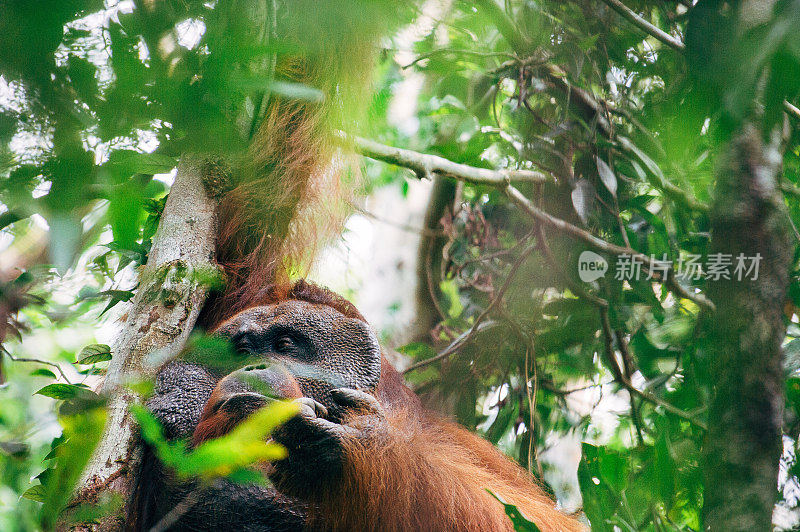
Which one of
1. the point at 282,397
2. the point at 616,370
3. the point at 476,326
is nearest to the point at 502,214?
the point at 476,326

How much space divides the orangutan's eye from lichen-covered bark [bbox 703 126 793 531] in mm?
1260

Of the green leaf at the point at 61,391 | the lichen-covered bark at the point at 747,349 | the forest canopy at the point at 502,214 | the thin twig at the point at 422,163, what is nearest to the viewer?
the forest canopy at the point at 502,214

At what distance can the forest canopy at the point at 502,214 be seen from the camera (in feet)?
2.10

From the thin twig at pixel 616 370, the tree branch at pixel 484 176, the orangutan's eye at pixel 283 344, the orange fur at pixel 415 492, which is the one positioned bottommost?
the orange fur at pixel 415 492

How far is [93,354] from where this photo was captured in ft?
6.31

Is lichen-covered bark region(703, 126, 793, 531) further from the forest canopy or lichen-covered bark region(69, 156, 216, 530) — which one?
lichen-covered bark region(69, 156, 216, 530)

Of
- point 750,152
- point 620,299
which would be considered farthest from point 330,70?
point 620,299

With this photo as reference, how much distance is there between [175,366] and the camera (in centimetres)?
189

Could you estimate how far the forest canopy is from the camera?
641 mm

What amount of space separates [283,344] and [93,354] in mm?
571

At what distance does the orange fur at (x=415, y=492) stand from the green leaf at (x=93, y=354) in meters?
0.85

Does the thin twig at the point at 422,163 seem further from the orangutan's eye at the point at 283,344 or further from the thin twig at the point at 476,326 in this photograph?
the orangutan's eye at the point at 283,344

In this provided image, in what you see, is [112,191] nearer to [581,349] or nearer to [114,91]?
[114,91]

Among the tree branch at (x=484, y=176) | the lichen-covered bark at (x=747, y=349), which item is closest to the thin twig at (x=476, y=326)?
the tree branch at (x=484, y=176)
